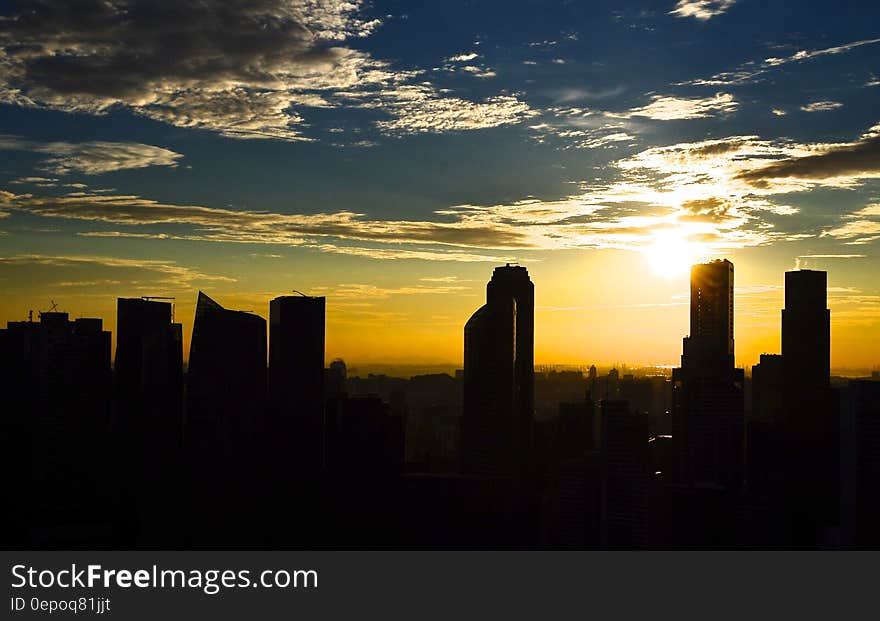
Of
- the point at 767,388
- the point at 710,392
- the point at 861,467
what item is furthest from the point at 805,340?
the point at 861,467

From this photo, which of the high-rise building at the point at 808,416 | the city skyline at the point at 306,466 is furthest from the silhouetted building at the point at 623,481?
the high-rise building at the point at 808,416

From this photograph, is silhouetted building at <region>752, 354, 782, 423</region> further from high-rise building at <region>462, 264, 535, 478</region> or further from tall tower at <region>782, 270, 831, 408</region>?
high-rise building at <region>462, 264, 535, 478</region>

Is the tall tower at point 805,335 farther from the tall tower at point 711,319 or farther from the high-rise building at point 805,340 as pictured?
the tall tower at point 711,319

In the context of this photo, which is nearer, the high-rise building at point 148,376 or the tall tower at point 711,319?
the high-rise building at point 148,376

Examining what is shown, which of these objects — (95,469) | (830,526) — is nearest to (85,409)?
(95,469)

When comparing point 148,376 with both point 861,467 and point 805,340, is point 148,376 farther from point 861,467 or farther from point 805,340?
point 805,340
